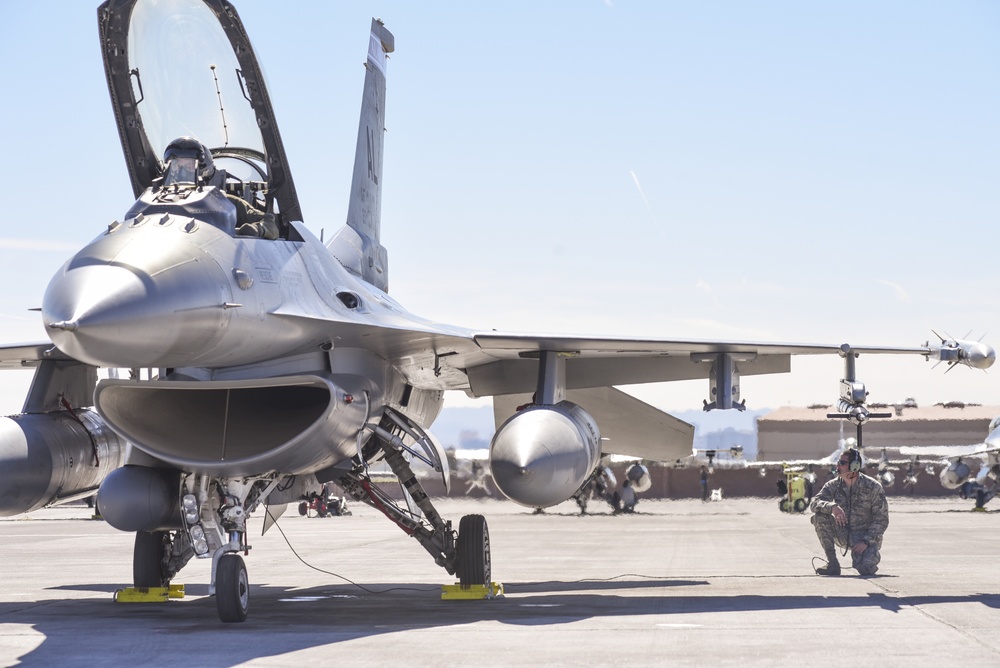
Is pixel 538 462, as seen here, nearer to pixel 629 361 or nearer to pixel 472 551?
pixel 472 551

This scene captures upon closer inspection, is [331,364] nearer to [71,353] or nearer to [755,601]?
[71,353]

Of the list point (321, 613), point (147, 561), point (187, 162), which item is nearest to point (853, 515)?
point (321, 613)

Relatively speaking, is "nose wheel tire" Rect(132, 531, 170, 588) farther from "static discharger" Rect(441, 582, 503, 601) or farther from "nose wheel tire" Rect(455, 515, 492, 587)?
"nose wheel tire" Rect(455, 515, 492, 587)

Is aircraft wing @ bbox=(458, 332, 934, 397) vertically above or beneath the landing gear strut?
above

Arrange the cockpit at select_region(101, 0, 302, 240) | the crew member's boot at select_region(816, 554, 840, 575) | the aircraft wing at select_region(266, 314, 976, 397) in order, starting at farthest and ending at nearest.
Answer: the crew member's boot at select_region(816, 554, 840, 575) < the aircraft wing at select_region(266, 314, 976, 397) < the cockpit at select_region(101, 0, 302, 240)

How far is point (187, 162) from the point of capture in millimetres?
9336

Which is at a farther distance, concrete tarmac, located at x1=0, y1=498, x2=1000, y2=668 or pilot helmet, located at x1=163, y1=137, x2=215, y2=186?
pilot helmet, located at x1=163, y1=137, x2=215, y2=186

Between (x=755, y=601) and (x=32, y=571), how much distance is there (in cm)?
1013

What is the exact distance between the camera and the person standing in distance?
42.5ft

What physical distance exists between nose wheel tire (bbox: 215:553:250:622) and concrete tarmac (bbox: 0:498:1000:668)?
17cm

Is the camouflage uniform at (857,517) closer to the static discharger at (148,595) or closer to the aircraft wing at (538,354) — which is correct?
the aircraft wing at (538,354)

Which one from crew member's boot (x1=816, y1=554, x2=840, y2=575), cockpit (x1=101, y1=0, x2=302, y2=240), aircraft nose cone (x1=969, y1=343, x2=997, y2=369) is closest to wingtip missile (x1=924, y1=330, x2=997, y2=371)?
aircraft nose cone (x1=969, y1=343, x2=997, y2=369)

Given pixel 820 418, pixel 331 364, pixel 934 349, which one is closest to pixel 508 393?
pixel 331 364

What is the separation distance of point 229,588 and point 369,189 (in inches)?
237
